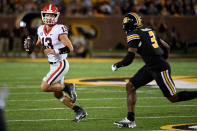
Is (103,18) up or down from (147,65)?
down

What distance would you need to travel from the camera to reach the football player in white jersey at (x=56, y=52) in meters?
7.51

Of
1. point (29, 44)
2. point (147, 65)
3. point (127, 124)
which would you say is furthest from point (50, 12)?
point (127, 124)

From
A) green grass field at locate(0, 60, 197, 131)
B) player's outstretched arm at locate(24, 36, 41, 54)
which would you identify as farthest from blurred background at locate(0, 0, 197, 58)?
player's outstretched arm at locate(24, 36, 41, 54)

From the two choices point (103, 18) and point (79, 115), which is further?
point (103, 18)

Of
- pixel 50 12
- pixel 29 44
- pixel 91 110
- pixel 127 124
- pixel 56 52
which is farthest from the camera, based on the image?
pixel 91 110

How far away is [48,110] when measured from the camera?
8.59 meters

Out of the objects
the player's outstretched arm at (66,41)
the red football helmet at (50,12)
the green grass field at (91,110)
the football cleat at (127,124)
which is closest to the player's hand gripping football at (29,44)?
the red football helmet at (50,12)

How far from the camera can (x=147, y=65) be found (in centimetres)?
707

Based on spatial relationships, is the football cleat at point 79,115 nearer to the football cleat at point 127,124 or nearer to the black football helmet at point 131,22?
the football cleat at point 127,124

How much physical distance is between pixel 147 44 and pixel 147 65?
11.4 inches

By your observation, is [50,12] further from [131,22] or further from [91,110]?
[91,110]

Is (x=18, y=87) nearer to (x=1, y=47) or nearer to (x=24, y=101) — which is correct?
(x=24, y=101)

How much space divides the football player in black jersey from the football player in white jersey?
0.85 metres

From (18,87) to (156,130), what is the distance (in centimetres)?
593
